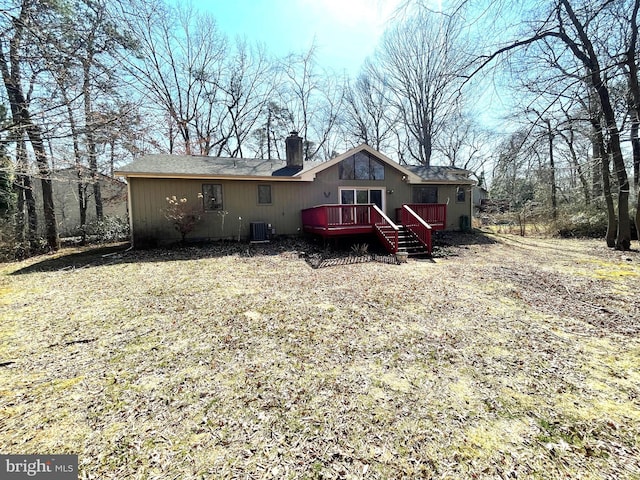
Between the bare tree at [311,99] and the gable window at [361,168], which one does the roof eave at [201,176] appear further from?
the bare tree at [311,99]

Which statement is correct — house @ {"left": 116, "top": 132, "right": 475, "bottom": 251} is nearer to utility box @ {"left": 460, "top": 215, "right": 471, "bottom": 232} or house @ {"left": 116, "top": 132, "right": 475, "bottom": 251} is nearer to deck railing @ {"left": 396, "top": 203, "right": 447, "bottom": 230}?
deck railing @ {"left": 396, "top": 203, "right": 447, "bottom": 230}

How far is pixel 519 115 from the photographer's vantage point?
1104 cm

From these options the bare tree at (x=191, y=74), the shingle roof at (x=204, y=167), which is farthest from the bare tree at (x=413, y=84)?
the bare tree at (x=191, y=74)

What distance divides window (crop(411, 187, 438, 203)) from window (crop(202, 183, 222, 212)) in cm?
897

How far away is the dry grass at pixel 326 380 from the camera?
79.4 inches

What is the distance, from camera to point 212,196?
1109 cm

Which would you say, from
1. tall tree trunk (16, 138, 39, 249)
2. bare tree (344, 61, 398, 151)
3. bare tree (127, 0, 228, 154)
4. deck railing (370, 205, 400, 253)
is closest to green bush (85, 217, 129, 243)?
tall tree trunk (16, 138, 39, 249)

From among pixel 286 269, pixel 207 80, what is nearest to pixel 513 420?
pixel 286 269

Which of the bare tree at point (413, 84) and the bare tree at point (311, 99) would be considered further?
the bare tree at point (311, 99)

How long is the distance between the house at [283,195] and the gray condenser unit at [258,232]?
0.04m

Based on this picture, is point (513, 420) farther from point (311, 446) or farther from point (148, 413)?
point (148, 413)

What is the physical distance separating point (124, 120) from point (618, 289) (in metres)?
11.4

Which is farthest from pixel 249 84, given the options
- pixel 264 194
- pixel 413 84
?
pixel 264 194

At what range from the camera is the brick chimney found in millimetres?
12930
